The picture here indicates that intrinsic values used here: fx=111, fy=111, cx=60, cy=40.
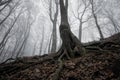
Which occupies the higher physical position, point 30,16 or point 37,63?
point 30,16

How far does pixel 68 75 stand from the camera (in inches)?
124

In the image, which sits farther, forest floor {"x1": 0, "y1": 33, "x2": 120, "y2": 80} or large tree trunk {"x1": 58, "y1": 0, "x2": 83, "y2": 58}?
large tree trunk {"x1": 58, "y1": 0, "x2": 83, "y2": 58}

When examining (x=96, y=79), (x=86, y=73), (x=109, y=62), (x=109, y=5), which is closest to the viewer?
(x=96, y=79)

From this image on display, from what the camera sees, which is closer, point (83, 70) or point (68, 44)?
point (83, 70)

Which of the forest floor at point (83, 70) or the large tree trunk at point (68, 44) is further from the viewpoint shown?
the large tree trunk at point (68, 44)

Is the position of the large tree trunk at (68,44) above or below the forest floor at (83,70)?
above

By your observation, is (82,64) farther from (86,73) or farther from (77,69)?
(86,73)

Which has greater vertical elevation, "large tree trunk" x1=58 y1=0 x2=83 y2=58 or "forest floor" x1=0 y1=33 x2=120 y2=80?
"large tree trunk" x1=58 y1=0 x2=83 y2=58

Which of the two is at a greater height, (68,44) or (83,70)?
(68,44)

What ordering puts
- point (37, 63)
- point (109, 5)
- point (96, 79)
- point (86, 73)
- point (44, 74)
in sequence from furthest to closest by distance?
point (109, 5)
point (37, 63)
point (44, 74)
point (86, 73)
point (96, 79)

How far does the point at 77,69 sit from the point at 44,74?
1.06 meters

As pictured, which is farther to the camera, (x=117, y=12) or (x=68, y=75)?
(x=117, y=12)

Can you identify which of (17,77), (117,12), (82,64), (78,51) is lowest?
(17,77)

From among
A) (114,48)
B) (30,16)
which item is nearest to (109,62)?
(114,48)
